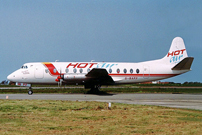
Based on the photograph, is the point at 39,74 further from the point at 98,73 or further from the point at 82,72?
the point at 98,73

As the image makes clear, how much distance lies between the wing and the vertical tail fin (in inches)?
333

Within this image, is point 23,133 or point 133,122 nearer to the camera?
point 23,133

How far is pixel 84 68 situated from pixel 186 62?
12.1 m

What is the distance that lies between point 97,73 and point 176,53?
11.5 metres

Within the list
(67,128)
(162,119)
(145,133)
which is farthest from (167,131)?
(67,128)

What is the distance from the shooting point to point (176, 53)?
30547 millimetres

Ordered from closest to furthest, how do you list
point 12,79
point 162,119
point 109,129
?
point 109,129 → point 162,119 → point 12,79

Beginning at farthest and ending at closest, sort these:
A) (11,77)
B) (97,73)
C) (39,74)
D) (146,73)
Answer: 1. (146,73)
2. (39,74)
3. (11,77)
4. (97,73)

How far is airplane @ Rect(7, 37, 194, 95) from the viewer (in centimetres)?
2697

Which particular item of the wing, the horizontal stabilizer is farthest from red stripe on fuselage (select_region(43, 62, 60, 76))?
the horizontal stabilizer

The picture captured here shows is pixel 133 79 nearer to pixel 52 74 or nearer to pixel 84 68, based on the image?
pixel 84 68

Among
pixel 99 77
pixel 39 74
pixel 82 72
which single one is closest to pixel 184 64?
pixel 99 77

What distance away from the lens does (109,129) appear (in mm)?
8266

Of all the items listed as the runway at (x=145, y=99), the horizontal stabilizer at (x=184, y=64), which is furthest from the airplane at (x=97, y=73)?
the runway at (x=145, y=99)
